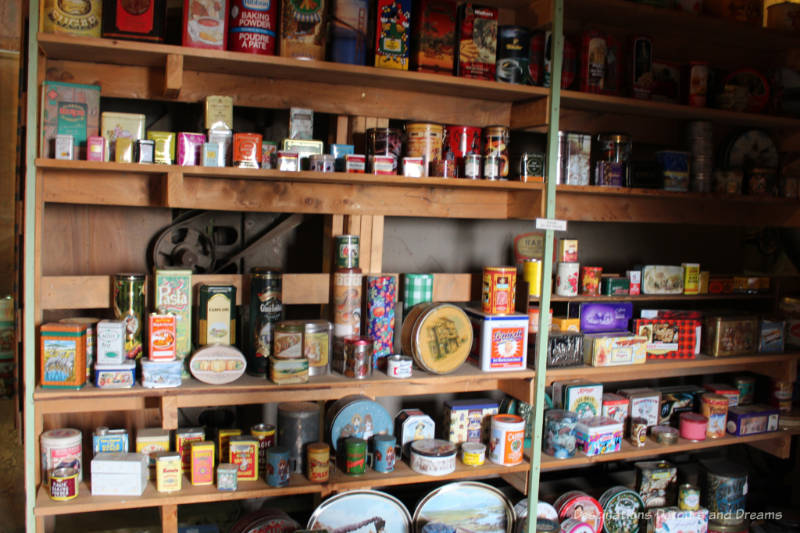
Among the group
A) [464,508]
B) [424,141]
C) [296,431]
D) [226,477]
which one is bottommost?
[464,508]

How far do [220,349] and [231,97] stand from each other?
2.93 feet

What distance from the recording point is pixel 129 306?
7.27 feet

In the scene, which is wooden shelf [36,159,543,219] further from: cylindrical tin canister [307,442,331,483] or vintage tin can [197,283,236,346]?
cylindrical tin canister [307,442,331,483]

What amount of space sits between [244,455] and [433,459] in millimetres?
676

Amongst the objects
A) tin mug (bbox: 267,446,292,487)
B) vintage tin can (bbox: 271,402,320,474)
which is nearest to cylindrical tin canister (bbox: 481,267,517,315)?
vintage tin can (bbox: 271,402,320,474)

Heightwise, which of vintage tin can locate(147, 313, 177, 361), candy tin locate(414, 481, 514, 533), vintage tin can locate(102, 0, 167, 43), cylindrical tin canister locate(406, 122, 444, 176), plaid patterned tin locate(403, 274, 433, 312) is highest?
vintage tin can locate(102, 0, 167, 43)

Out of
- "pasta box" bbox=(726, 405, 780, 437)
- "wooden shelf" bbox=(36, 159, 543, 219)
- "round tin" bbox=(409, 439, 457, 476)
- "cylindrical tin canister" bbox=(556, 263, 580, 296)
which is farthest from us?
"pasta box" bbox=(726, 405, 780, 437)

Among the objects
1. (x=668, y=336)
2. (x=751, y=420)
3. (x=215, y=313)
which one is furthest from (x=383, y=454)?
(x=751, y=420)

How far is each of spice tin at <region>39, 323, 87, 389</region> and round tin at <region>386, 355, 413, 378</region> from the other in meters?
1.04

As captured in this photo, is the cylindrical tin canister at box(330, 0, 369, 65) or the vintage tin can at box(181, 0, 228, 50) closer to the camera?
the vintage tin can at box(181, 0, 228, 50)

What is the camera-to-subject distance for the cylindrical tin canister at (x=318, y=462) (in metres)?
2.26

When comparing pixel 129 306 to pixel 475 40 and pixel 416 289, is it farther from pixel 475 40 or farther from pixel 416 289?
pixel 475 40

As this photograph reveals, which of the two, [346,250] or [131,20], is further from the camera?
[346,250]

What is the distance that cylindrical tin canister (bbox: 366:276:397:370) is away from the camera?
2477 mm
